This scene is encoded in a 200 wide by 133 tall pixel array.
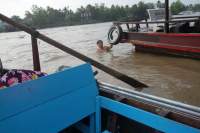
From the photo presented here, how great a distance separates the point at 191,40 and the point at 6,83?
630cm

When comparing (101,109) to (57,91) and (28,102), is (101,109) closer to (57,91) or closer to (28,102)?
(57,91)

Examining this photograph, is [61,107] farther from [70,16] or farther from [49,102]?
[70,16]

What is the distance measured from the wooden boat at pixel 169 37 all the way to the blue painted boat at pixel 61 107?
18.1 ft

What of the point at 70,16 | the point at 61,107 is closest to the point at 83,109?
the point at 61,107

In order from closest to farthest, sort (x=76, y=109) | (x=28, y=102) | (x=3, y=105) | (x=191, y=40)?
(x=3, y=105)
(x=28, y=102)
(x=76, y=109)
(x=191, y=40)

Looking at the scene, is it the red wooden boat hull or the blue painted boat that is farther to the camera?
the red wooden boat hull

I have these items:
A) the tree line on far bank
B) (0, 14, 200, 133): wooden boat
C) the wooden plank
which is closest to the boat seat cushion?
(0, 14, 200, 133): wooden boat

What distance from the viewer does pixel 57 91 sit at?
2334 mm

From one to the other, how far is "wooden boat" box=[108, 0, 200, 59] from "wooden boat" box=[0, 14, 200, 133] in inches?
213

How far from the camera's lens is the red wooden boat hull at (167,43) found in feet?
25.4

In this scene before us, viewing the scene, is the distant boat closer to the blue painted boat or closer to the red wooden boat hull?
the red wooden boat hull

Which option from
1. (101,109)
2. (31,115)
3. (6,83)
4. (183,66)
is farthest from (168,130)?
(183,66)

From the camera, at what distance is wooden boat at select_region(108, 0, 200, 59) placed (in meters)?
7.78

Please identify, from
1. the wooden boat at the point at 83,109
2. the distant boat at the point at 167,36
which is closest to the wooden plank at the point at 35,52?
the wooden boat at the point at 83,109
